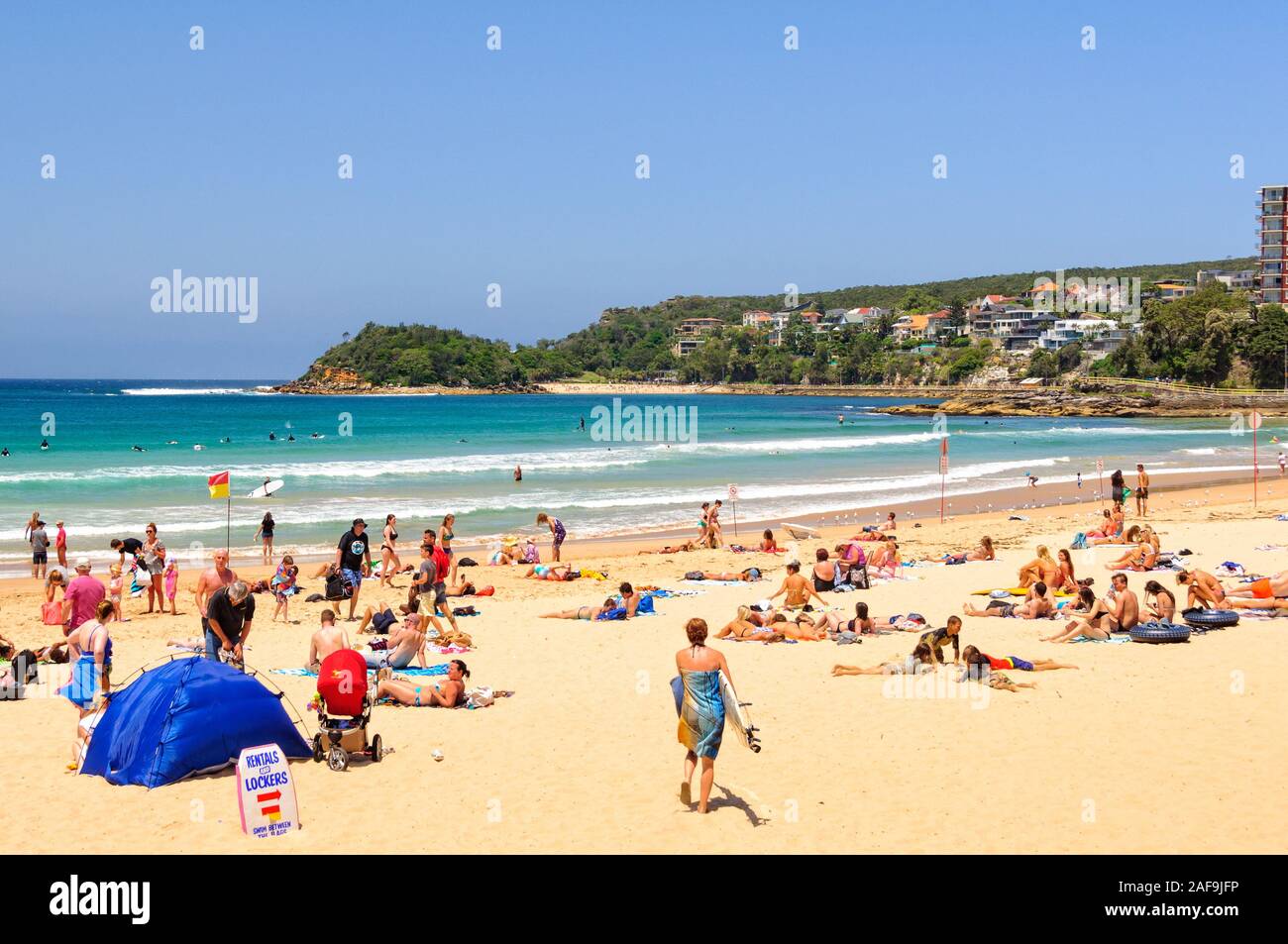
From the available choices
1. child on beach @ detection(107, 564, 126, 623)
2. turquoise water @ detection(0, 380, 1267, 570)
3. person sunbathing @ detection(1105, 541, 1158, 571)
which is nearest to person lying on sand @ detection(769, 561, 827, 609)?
person sunbathing @ detection(1105, 541, 1158, 571)

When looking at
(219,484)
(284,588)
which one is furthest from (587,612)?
(219,484)

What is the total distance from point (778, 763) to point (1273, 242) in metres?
151

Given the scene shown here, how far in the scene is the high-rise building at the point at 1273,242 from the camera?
133 meters

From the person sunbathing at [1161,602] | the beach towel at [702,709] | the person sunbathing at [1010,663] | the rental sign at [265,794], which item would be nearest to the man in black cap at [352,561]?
the rental sign at [265,794]

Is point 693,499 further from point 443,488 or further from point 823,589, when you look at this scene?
point 823,589

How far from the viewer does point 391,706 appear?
10.4m

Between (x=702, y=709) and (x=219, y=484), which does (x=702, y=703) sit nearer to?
(x=702, y=709)

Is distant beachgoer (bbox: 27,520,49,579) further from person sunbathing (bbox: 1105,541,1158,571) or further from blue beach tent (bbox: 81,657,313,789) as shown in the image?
person sunbathing (bbox: 1105,541,1158,571)

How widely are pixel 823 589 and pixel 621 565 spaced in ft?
14.5

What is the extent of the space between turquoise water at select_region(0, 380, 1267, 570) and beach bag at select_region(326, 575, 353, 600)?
793 cm

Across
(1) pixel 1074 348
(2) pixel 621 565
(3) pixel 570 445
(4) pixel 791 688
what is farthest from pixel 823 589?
(1) pixel 1074 348

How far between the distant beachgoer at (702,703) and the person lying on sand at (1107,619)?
6.62m

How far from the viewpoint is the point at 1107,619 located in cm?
1303

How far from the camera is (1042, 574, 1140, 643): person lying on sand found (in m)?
12.8
